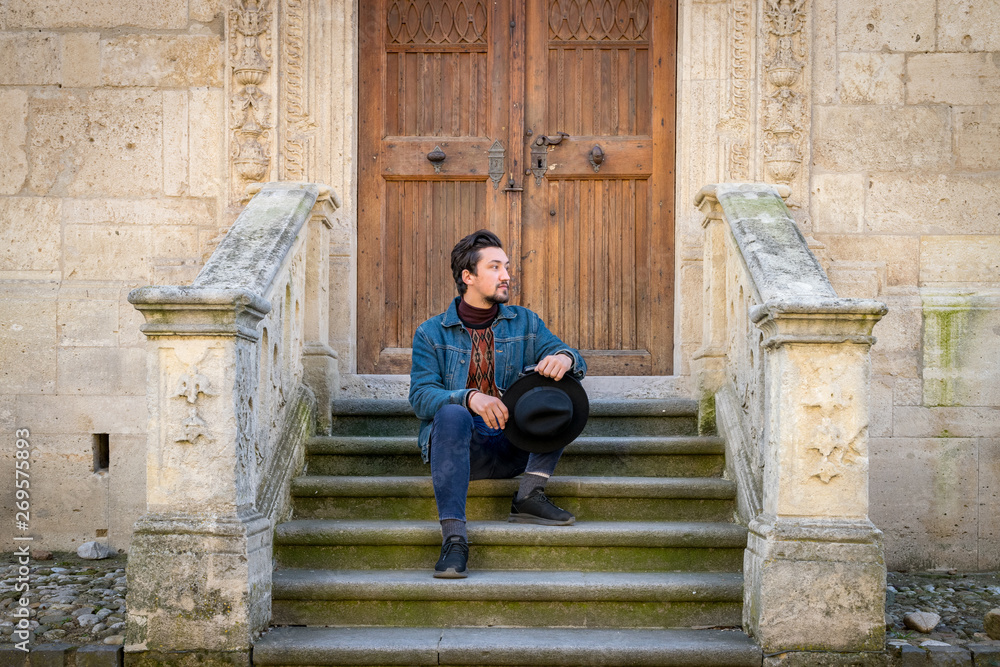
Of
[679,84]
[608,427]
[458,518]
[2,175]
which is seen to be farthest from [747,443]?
[2,175]

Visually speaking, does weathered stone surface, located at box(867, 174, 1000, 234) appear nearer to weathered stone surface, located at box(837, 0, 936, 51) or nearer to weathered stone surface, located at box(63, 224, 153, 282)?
weathered stone surface, located at box(837, 0, 936, 51)

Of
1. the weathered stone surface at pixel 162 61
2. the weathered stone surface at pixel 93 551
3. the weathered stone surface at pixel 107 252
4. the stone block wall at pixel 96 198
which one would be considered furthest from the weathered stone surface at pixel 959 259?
the weathered stone surface at pixel 93 551

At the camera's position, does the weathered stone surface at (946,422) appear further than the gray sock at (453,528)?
Yes

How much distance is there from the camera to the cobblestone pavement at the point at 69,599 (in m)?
3.56

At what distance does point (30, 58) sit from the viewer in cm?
508

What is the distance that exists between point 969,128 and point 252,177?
12.6 ft

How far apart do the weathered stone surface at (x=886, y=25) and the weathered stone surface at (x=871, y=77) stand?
55mm

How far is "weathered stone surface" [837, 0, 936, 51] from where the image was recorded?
4980 millimetres

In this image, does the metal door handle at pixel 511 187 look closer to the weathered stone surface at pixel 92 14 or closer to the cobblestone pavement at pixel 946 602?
the weathered stone surface at pixel 92 14

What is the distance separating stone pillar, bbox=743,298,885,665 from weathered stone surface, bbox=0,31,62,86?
4058 millimetres

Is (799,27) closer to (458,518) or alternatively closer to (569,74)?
(569,74)

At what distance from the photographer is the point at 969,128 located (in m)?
4.96

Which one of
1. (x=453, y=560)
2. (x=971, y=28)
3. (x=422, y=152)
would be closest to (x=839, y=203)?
(x=971, y=28)

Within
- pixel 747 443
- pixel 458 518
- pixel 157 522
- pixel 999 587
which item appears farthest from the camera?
pixel 999 587
